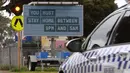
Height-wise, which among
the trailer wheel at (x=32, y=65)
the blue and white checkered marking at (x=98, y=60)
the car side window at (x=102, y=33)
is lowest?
the trailer wheel at (x=32, y=65)

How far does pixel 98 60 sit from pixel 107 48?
0.70 ft

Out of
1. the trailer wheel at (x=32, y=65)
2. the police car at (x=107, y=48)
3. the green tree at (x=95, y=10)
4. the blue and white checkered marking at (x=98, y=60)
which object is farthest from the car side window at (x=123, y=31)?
the green tree at (x=95, y=10)

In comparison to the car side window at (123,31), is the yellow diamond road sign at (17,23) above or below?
below

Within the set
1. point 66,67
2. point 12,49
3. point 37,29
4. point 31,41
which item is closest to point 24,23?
point 37,29

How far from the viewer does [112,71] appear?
4891mm

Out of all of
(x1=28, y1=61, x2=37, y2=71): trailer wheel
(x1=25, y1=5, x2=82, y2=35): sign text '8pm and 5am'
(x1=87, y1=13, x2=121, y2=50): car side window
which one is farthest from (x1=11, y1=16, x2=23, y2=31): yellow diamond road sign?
(x1=87, y1=13, x2=121, y2=50): car side window

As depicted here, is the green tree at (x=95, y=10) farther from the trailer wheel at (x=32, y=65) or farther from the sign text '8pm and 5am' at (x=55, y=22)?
the sign text '8pm and 5am' at (x=55, y=22)

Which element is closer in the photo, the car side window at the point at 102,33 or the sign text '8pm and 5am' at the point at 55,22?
the car side window at the point at 102,33

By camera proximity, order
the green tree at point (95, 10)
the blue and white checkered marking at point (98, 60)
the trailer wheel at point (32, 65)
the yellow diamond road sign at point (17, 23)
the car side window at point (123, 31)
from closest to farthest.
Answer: the blue and white checkered marking at point (98, 60)
the car side window at point (123, 31)
the yellow diamond road sign at point (17, 23)
the trailer wheel at point (32, 65)
the green tree at point (95, 10)

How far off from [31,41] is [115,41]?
92.4ft

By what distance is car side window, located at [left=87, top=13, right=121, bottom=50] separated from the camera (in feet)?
18.1

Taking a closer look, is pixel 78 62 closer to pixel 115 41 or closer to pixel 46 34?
pixel 115 41

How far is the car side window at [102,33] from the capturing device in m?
5.50

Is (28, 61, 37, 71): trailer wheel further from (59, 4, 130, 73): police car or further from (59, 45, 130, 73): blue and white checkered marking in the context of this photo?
(59, 4, 130, 73): police car
